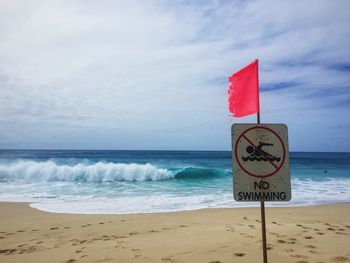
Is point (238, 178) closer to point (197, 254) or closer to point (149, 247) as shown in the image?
point (197, 254)

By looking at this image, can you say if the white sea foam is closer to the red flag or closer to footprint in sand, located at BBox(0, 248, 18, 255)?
footprint in sand, located at BBox(0, 248, 18, 255)

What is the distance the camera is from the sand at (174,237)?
5441mm

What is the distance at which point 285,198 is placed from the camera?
3.08 m

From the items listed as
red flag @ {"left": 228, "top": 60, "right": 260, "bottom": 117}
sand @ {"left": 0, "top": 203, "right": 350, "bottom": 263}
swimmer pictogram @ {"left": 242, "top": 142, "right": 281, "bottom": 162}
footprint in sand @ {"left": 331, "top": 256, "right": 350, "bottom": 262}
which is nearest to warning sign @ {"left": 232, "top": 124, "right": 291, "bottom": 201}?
swimmer pictogram @ {"left": 242, "top": 142, "right": 281, "bottom": 162}

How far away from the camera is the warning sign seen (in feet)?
10.0

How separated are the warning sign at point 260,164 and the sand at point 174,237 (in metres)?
2.61

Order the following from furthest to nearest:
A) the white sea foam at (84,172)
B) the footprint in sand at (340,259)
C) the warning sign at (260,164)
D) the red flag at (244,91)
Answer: the white sea foam at (84,172) < the footprint in sand at (340,259) < the red flag at (244,91) < the warning sign at (260,164)

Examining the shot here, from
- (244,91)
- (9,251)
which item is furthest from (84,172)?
(244,91)

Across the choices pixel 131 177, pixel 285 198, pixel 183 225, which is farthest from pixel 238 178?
pixel 131 177

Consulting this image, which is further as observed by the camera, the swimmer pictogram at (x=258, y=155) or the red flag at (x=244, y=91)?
the red flag at (x=244, y=91)

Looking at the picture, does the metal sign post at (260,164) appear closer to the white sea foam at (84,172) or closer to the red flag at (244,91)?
the red flag at (244,91)

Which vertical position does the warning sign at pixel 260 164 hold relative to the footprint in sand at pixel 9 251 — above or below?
above

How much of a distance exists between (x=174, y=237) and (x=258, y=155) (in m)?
4.31

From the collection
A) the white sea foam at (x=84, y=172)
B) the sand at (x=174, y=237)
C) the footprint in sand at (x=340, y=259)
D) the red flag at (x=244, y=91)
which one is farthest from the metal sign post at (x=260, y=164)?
the white sea foam at (x=84, y=172)
